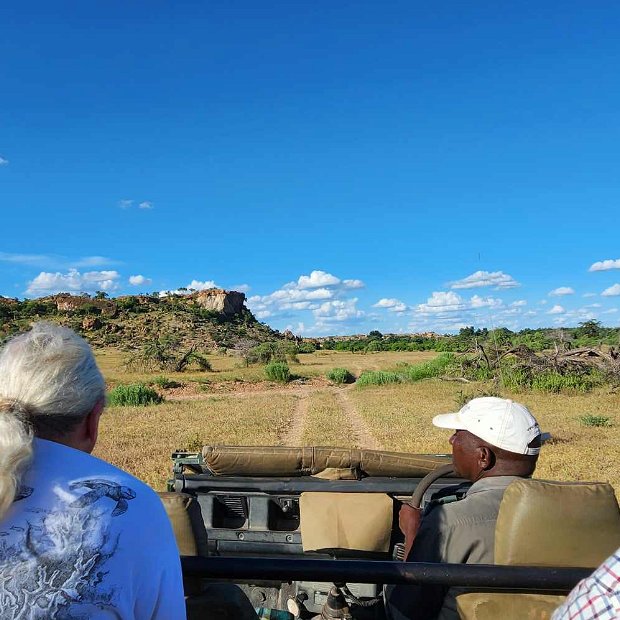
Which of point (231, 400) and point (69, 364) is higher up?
point (69, 364)

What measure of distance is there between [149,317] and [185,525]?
81.9m

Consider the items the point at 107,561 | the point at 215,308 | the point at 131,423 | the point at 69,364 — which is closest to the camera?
the point at 107,561

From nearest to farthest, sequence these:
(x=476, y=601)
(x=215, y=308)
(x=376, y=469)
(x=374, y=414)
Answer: (x=476, y=601)
(x=376, y=469)
(x=374, y=414)
(x=215, y=308)

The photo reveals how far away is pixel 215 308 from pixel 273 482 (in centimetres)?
9175

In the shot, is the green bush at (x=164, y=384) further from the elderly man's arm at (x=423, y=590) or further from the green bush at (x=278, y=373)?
the elderly man's arm at (x=423, y=590)

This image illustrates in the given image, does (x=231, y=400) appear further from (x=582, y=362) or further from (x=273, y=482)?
(x=273, y=482)

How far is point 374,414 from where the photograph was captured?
51.6ft

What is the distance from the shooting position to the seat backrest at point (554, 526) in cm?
183

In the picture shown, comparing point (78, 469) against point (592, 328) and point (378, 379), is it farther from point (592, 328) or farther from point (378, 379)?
point (592, 328)

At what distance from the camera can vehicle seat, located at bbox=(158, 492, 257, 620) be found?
6.69 feet

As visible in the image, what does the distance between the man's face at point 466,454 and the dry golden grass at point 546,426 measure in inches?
247

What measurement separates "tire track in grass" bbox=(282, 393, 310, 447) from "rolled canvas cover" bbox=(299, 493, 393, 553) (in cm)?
570

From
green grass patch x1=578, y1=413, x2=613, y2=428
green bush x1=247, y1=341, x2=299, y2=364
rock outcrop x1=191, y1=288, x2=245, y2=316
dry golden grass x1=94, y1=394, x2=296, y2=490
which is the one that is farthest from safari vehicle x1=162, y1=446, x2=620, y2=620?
rock outcrop x1=191, y1=288, x2=245, y2=316

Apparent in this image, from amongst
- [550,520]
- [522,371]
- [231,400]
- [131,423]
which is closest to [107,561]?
[550,520]
